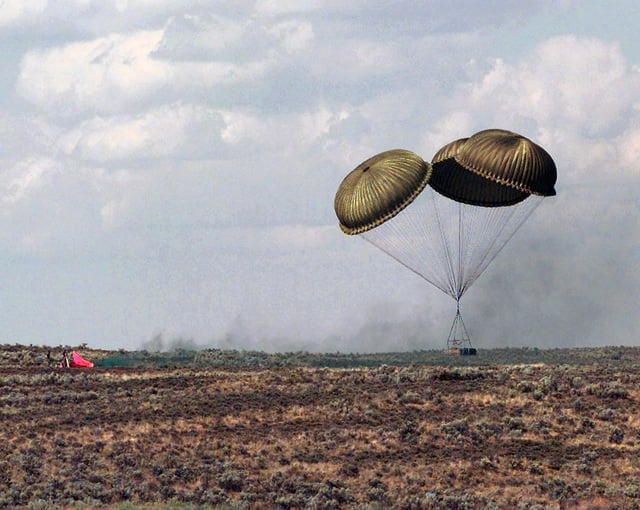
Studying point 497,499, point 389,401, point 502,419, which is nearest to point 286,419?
point 389,401

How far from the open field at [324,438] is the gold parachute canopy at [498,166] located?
373 inches

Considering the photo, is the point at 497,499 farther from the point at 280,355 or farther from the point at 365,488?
the point at 280,355

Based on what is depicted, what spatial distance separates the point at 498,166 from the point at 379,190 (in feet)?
19.2

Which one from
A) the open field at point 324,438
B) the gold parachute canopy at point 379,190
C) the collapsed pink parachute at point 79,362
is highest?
the gold parachute canopy at point 379,190

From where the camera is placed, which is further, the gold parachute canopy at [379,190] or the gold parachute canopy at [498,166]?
the gold parachute canopy at [379,190]

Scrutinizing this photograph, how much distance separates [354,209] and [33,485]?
22.9 metres

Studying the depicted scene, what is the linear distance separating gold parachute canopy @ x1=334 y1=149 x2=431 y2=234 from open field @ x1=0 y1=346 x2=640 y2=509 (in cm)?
861

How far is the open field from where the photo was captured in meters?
54.5

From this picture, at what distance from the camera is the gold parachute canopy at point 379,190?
6912 centimetres

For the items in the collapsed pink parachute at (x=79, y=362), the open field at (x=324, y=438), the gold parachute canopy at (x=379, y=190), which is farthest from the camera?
the collapsed pink parachute at (x=79, y=362)

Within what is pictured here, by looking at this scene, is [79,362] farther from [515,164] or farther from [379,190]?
[515,164]

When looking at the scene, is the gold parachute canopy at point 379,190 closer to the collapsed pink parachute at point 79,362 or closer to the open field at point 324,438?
the open field at point 324,438

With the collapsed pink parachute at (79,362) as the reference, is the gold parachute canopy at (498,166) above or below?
above

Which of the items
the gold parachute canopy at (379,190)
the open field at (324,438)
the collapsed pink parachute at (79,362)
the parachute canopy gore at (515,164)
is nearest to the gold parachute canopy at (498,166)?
the parachute canopy gore at (515,164)
